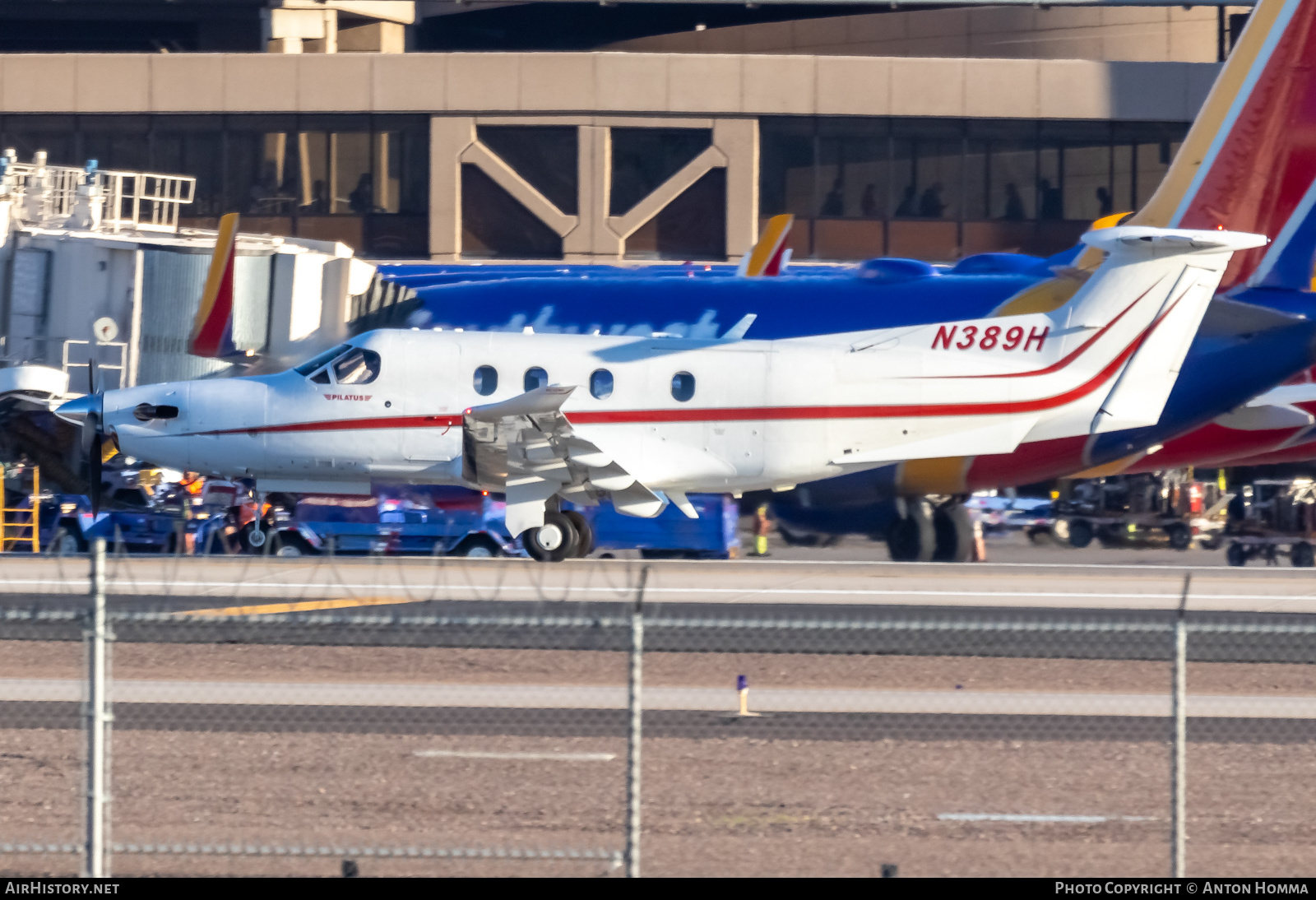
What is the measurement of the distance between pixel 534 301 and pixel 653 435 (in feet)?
15.2

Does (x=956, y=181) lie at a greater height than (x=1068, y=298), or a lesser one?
greater

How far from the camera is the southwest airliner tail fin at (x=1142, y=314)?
21000 mm

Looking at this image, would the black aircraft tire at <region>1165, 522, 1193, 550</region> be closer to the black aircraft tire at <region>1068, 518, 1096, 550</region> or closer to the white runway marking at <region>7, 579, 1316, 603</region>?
the black aircraft tire at <region>1068, 518, 1096, 550</region>

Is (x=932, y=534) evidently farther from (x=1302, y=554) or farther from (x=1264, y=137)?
(x=1302, y=554)

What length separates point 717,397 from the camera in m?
21.2

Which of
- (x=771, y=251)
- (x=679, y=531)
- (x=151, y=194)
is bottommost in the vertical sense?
(x=679, y=531)

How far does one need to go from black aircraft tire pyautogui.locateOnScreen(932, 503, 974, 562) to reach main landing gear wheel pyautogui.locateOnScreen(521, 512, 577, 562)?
580 cm

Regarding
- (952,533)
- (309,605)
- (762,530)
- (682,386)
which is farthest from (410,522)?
(952,533)

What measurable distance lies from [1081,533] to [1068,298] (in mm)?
10573

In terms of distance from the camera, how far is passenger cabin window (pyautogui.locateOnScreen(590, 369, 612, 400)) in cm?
2108

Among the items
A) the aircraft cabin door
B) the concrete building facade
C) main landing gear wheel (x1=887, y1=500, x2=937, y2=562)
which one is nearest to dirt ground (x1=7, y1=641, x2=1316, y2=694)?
the aircraft cabin door

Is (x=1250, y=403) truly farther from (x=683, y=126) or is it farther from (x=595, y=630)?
(x=683, y=126)

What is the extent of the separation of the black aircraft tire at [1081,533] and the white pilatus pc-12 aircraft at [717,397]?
10274mm

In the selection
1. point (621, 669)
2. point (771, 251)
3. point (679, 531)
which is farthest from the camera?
point (771, 251)
